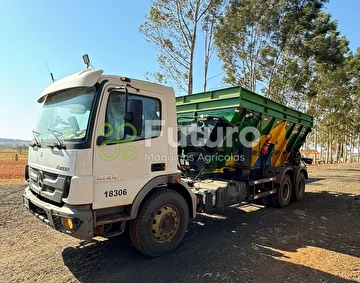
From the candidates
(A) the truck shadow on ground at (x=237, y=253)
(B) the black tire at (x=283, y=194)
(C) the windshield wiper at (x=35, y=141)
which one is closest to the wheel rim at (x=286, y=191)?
(B) the black tire at (x=283, y=194)

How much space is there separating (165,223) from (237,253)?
4.24 ft

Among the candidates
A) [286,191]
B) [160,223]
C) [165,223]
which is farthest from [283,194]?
[160,223]

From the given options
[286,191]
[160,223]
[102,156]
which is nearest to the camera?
[102,156]

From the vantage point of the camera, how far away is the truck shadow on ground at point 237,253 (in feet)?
11.5

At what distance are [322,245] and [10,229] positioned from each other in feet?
19.6

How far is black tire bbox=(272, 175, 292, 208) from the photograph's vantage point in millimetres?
7301

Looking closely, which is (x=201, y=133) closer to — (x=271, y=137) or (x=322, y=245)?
(x=271, y=137)

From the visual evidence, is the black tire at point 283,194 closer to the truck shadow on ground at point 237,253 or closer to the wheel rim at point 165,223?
the truck shadow on ground at point 237,253

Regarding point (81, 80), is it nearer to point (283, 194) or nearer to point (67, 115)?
point (67, 115)

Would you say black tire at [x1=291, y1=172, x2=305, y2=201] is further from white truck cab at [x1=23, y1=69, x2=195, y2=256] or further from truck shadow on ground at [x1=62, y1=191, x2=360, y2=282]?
white truck cab at [x1=23, y1=69, x2=195, y2=256]

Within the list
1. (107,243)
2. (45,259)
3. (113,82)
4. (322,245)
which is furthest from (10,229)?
(322,245)

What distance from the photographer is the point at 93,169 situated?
11.0 feet

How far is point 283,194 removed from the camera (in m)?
7.59

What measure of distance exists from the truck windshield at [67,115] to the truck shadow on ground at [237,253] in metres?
1.89
